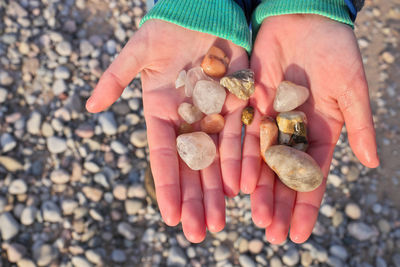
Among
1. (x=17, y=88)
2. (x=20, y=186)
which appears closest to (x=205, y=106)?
(x=20, y=186)

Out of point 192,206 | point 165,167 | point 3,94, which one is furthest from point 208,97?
point 3,94

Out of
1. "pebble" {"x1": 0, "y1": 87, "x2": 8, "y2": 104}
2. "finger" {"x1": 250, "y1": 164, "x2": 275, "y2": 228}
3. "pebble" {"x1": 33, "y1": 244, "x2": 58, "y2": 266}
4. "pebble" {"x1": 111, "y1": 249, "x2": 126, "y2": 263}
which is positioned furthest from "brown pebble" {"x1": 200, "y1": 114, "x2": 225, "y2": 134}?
"pebble" {"x1": 0, "y1": 87, "x2": 8, "y2": 104}

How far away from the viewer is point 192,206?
1530 mm

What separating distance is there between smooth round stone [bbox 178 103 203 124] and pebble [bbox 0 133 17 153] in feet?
4.17

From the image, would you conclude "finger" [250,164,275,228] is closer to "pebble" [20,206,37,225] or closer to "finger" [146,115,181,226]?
"finger" [146,115,181,226]

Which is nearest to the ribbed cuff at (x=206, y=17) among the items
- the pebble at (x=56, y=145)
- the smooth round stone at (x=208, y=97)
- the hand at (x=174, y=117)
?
the hand at (x=174, y=117)

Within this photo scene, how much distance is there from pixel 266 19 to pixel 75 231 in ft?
5.26

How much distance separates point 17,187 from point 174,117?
118 centimetres

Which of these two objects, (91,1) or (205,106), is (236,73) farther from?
(91,1)

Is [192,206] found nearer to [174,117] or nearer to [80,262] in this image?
[174,117]

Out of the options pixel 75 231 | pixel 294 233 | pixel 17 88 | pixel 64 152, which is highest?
pixel 294 233

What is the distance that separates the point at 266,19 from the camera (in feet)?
6.51

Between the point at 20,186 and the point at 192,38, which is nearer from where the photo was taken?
the point at 192,38

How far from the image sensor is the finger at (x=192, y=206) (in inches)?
58.9
